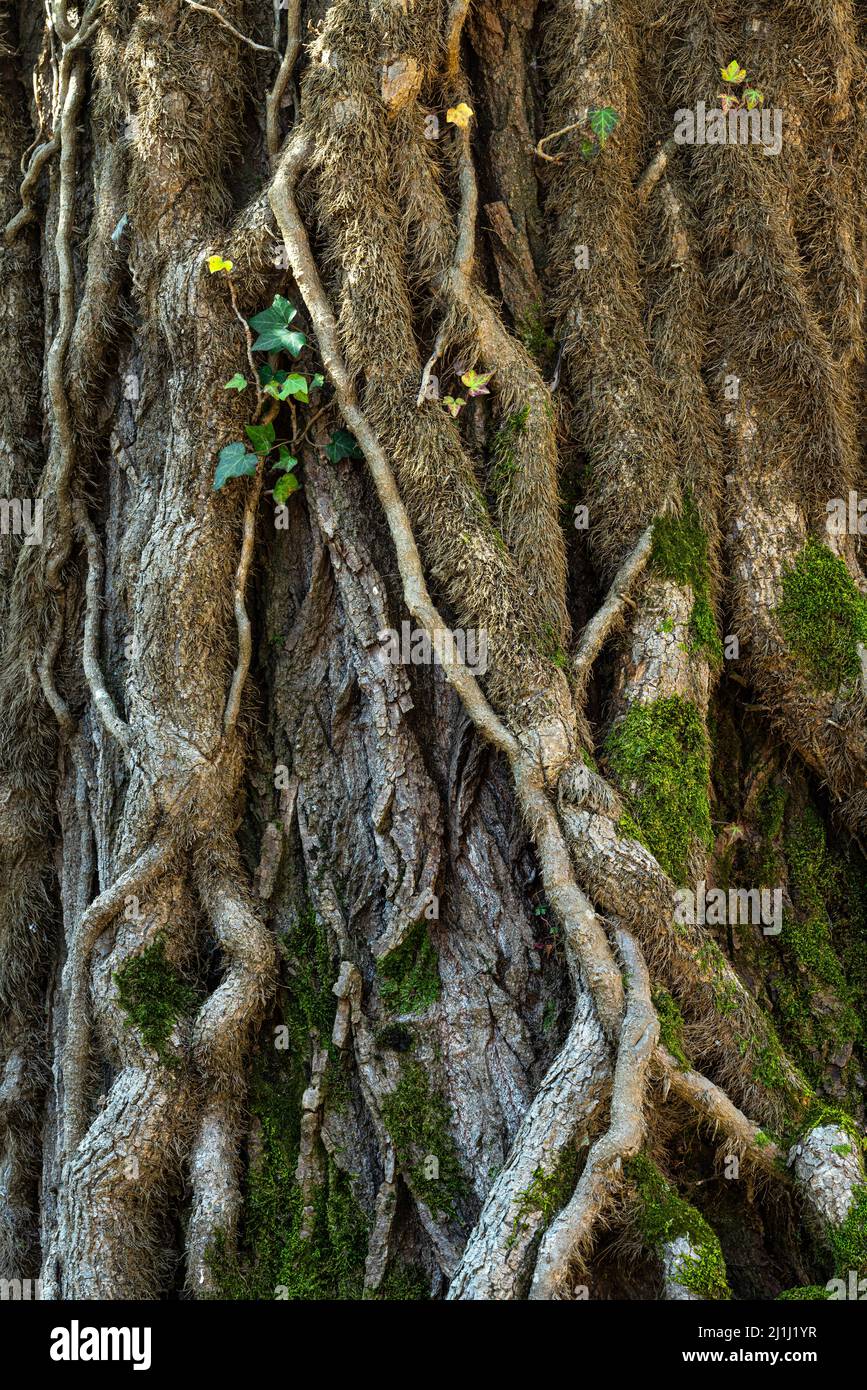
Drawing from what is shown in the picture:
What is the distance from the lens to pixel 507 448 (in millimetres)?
3631

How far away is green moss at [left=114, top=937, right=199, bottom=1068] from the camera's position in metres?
3.43

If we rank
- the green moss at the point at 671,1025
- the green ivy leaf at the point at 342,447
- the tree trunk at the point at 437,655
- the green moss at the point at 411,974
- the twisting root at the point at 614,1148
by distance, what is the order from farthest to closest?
the green ivy leaf at the point at 342,447 → the green moss at the point at 411,974 → the tree trunk at the point at 437,655 → the green moss at the point at 671,1025 → the twisting root at the point at 614,1148

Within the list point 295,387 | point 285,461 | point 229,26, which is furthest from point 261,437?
point 229,26

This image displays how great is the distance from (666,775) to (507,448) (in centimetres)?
108

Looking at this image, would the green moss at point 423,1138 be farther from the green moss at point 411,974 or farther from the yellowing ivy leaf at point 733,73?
the yellowing ivy leaf at point 733,73

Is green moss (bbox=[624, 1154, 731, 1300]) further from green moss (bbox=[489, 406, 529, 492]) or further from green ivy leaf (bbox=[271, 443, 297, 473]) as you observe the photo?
green ivy leaf (bbox=[271, 443, 297, 473])

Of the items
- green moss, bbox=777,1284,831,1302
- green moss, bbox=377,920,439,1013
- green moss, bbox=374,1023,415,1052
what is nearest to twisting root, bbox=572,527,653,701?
green moss, bbox=377,920,439,1013

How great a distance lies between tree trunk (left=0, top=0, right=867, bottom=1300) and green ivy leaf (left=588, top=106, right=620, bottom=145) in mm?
13

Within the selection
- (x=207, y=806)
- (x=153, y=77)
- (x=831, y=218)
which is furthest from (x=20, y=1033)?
(x=831, y=218)

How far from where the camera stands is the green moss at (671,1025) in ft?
10.2

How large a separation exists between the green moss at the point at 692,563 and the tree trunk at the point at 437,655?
0.05ft

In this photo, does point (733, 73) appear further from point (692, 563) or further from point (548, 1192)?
point (548, 1192)

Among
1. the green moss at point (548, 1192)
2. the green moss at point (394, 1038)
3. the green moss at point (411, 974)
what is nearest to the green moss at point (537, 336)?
the green moss at point (411, 974)
